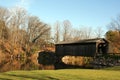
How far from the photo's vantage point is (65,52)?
56.5m

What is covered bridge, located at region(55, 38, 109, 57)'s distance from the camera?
161ft

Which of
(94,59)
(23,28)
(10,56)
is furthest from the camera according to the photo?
(23,28)

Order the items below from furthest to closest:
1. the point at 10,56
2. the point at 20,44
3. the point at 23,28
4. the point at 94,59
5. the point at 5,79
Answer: the point at 23,28
the point at 20,44
the point at 10,56
the point at 94,59
the point at 5,79

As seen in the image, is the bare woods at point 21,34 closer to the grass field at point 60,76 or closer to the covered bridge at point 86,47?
the covered bridge at point 86,47

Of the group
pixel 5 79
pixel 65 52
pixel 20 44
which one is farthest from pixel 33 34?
pixel 5 79

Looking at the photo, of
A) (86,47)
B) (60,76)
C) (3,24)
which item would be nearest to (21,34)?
(3,24)

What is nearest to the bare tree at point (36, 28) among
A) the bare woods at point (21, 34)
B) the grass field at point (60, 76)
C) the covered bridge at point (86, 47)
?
the bare woods at point (21, 34)

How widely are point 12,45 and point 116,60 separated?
3797 centimetres

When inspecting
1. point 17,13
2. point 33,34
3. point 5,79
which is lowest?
point 5,79

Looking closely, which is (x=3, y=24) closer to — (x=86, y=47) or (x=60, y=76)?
(x=86, y=47)

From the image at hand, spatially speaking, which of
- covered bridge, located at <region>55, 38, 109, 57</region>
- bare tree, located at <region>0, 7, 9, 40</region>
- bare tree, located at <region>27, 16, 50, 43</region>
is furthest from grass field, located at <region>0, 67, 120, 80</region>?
bare tree, located at <region>27, 16, 50, 43</region>

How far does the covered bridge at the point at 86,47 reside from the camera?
48969mm

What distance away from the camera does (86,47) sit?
2005 inches

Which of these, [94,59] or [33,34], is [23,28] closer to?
[33,34]
